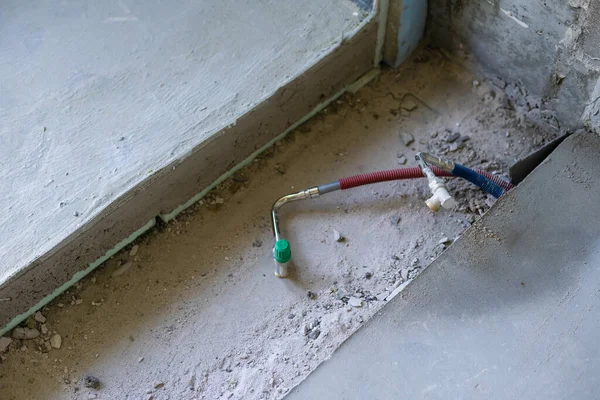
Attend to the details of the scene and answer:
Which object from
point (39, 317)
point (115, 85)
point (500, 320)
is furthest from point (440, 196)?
point (39, 317)

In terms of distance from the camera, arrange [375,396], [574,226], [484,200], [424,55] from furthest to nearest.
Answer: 1. [424,55]
2. [484,200]
3. [574,226]
4. [375,396]

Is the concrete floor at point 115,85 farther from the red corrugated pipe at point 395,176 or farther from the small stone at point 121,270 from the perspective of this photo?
the red corrugated pipe at point 395,176

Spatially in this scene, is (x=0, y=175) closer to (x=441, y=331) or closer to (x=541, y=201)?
(x=441, y=331)

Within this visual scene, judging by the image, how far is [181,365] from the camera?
1.61 metres

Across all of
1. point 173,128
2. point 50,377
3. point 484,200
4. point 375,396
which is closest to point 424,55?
point 484,200

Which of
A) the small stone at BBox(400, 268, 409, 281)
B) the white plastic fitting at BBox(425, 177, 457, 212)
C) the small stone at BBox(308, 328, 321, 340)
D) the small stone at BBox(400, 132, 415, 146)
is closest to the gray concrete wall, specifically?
the small stone at BBox(400, 132, 415, 146)

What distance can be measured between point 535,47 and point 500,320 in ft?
2.55

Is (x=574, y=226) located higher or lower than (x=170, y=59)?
lower

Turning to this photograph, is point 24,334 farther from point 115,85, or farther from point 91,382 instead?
point 115,85

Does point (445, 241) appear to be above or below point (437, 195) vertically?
below

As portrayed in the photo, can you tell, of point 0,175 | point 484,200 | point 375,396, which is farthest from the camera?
point 484,200

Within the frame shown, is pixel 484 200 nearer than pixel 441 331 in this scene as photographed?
No

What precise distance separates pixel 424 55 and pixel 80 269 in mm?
1217

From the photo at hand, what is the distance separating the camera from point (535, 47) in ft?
5.88
